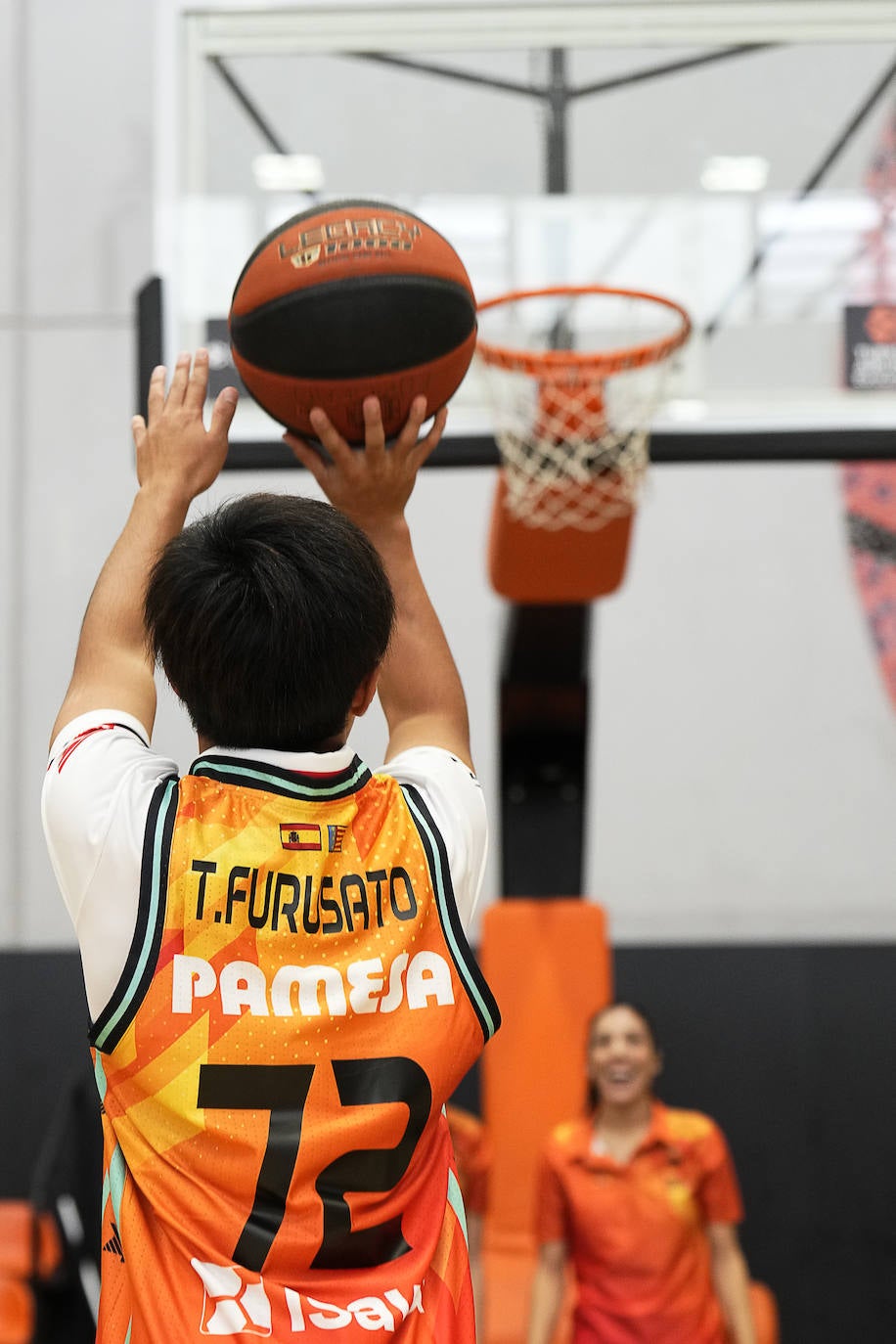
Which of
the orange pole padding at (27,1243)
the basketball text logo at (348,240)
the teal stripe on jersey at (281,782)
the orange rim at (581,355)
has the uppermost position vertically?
the orange rim at (581,355)

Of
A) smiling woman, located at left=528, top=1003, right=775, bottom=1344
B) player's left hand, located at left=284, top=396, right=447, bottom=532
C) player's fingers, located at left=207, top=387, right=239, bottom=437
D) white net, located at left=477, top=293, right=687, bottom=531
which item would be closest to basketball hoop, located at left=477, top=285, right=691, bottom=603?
white net, located at left=477, top=293, right=687, bottom=531

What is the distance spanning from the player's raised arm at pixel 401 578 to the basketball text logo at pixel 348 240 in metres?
0.20

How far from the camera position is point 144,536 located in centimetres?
149

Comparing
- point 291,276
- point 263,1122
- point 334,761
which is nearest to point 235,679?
point 334,761

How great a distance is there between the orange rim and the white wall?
3.38 m

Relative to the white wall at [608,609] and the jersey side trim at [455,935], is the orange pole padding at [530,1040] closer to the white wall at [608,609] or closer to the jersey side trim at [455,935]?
the white wall at [608,609]

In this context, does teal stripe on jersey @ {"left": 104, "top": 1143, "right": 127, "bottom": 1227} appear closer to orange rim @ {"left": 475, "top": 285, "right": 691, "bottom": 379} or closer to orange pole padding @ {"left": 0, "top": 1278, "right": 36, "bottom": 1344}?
orange rim @ {"left": 475, "top": 285, "right": 691, "bottom": 379}

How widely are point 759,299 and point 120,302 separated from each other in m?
4.11

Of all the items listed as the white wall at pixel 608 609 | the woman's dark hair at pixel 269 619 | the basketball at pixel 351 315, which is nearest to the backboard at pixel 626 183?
the basketball at pixel 351 315

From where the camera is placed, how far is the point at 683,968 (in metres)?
6.39

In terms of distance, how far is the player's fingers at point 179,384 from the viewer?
5.38ft

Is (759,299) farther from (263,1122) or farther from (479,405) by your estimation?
(263,1122)

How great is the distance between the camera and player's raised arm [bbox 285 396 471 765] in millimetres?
1534

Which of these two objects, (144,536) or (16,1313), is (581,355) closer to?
(144,536)
